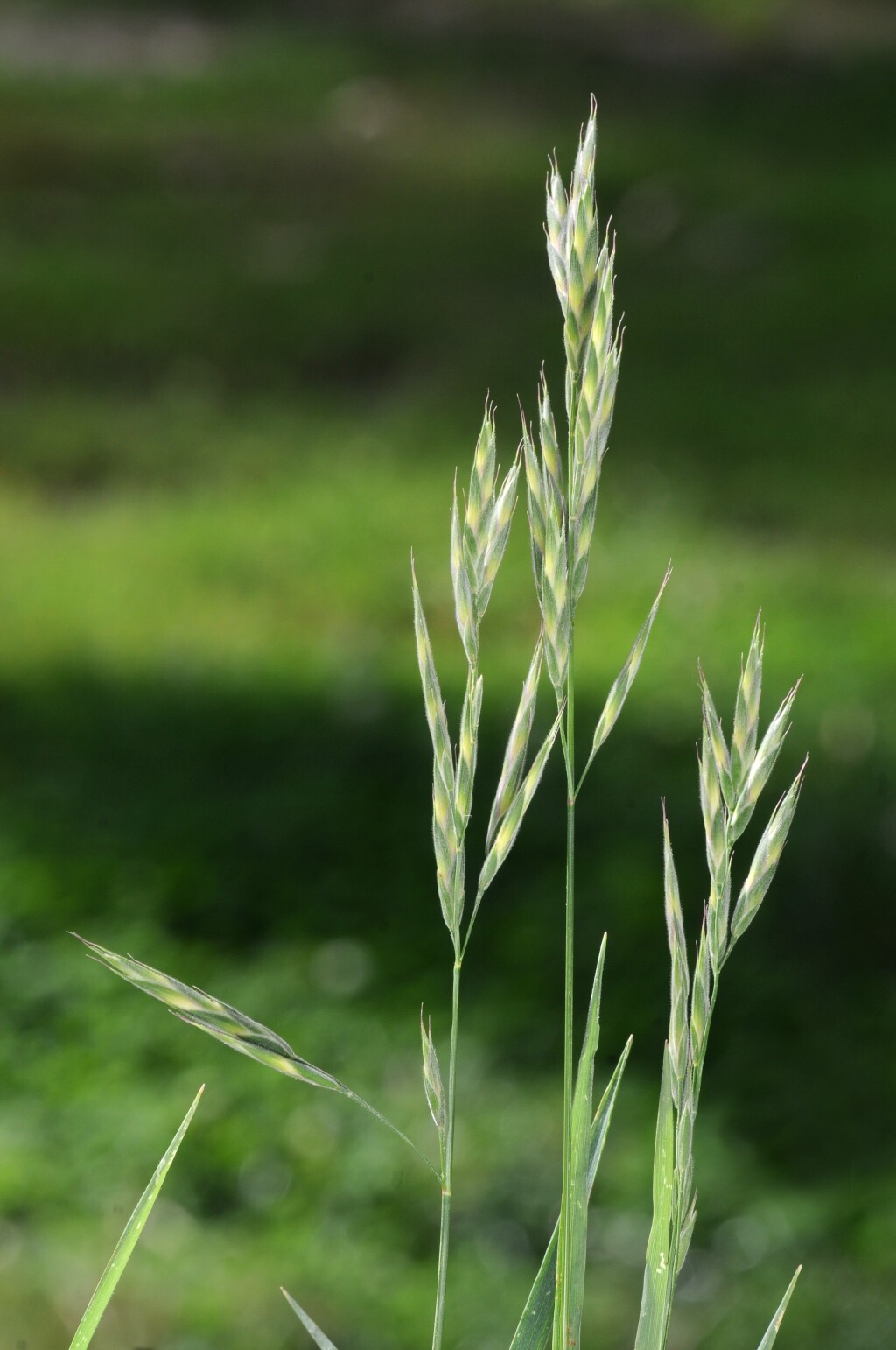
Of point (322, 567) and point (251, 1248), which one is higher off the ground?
point (251, 1248)

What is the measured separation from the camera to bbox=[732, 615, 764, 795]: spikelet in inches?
19.7

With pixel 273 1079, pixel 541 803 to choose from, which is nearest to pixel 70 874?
pixel 273 1079

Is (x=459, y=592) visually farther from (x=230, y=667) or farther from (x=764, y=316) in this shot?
(x=764, y=316)

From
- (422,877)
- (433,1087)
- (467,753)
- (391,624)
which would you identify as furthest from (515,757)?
(391,624)

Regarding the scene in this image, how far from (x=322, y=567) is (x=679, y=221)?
17.0 ft

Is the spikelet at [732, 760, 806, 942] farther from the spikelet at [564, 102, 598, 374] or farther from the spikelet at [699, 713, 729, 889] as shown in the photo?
the spikelet at [564, 102, 598, 374]

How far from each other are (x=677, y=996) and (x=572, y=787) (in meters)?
0.09

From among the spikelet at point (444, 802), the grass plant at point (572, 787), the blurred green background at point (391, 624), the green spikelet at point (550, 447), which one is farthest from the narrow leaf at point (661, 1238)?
the blurred green background at point (391, 624)

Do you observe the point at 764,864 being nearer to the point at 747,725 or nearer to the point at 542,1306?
the point at 747,725

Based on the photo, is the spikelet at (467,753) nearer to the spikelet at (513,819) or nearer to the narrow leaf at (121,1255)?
the spikelet at (513,819)

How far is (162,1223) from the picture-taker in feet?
8.01

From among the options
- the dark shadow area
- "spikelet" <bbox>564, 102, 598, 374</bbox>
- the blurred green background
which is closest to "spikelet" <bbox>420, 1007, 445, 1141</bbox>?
"spikelet" <bbox>564, 102, 598, 374</bbox>

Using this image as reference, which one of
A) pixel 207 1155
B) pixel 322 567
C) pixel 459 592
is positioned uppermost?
pixel 459 592

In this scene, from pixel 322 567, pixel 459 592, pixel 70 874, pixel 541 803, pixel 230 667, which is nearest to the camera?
pixel 459 592
